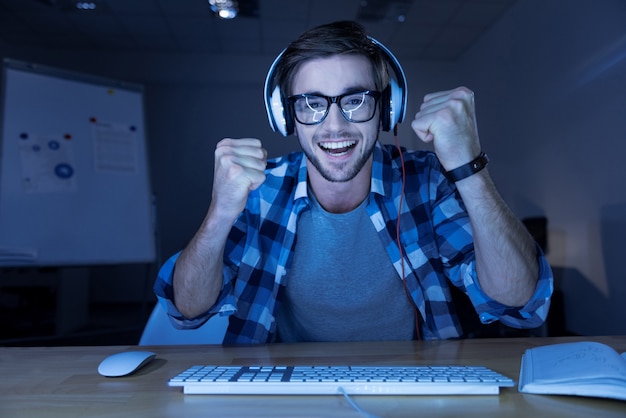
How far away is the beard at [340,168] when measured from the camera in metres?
1.14

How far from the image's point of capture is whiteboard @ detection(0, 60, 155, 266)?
2.47 metres

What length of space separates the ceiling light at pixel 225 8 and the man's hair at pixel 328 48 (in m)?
3.14

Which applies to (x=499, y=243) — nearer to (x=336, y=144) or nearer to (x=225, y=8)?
(x=336, y=144)

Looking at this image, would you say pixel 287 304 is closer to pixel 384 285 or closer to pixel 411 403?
pixel 384 285

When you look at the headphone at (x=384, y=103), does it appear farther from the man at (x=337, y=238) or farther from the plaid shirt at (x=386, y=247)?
the plaid shirt at (x=386, y=247)

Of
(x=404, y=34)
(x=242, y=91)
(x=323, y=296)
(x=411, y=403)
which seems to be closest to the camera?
(x=411, y=403)

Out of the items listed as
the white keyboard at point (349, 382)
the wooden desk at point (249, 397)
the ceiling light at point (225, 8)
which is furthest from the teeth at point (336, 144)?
the ceiling light at point (225, 8)

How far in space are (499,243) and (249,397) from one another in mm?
585

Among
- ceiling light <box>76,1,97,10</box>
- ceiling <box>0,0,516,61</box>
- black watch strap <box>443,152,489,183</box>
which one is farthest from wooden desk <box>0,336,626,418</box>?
ceiling light <box>76,1,97,10</box>

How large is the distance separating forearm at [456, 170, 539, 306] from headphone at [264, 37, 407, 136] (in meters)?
0.25

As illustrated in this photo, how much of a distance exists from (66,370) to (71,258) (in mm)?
2025

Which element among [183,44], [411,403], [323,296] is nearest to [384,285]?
[323,296]

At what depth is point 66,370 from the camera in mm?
771

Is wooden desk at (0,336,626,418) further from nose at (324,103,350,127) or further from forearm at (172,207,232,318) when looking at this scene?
nose at (324,103,350,127)
